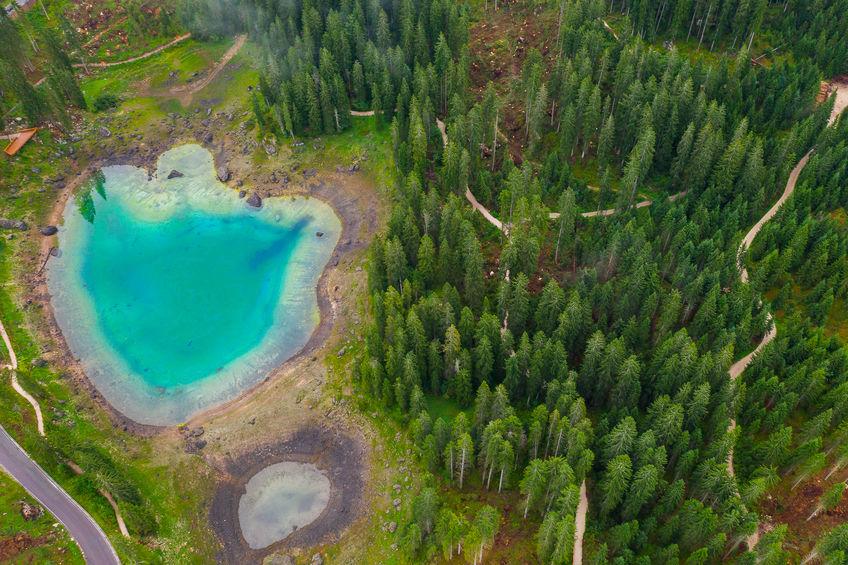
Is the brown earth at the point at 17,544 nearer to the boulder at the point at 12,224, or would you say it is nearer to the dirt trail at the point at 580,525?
the dirt trail at the point at 580,525

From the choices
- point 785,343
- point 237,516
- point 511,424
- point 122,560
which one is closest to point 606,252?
point 785,343

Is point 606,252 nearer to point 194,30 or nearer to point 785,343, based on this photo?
point 785,343

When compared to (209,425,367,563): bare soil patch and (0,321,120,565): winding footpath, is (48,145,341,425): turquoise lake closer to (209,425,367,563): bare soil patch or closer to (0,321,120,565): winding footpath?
(209,425,367,563): bare soil patch

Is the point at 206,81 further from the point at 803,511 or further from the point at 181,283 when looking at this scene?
the point at 803,511

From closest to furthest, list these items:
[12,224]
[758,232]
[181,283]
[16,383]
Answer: [16,383] → [758,232] → [181,283] → [12,224]

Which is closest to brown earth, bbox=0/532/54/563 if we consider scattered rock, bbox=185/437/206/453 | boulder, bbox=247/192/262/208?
scattered rock, bbox=185/437/206/453

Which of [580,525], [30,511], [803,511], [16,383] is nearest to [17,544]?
[30,511]
